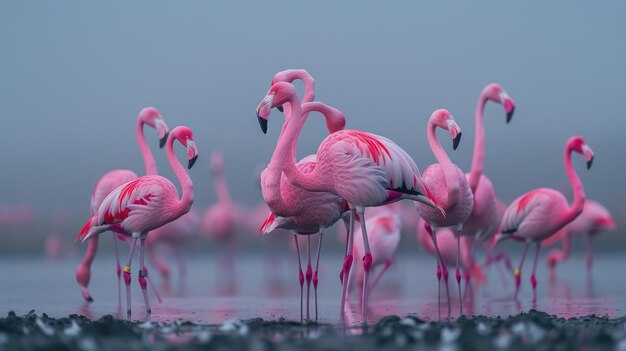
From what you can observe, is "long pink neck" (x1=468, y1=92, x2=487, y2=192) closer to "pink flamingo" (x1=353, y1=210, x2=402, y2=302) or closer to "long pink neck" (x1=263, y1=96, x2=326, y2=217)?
"pink flamingo" (x1=353, y1=210, x2=402, y2=302)

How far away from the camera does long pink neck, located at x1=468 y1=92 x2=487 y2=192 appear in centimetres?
891

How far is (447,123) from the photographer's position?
7.64 meters

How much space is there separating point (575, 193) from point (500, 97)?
136 centimetres

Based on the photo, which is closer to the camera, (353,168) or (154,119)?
(353,168)

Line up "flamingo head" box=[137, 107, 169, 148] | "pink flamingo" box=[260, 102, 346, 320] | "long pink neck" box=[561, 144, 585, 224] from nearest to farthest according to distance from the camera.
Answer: "pink flamingo" box=[260, 102, 346, 320] → "flamingo head" box=[137, 107, 169, 148] → "long pink neck" box=[561, 144, 585, 224]

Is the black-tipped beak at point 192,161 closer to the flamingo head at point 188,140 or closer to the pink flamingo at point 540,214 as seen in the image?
the flamingo head at point 188,140

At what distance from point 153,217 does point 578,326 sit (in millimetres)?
3398

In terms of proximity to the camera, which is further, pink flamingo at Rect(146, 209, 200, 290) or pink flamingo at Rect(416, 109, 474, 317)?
pink flamingo at Rect(146, 209, 200, 290)

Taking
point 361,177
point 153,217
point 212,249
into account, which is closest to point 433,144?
point 361,177

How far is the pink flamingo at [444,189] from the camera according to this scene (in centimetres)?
779

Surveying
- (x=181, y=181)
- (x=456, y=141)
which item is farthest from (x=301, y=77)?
(x=456, y=141)

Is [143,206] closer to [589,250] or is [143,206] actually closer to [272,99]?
[272,99]

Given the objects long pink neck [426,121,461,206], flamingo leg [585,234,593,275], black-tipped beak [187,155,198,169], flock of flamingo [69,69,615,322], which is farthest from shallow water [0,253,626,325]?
black-tipped beak [187,155,198,169]

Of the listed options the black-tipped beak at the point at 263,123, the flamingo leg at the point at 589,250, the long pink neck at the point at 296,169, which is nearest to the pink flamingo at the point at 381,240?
the long pink neck at the point at 296,169
